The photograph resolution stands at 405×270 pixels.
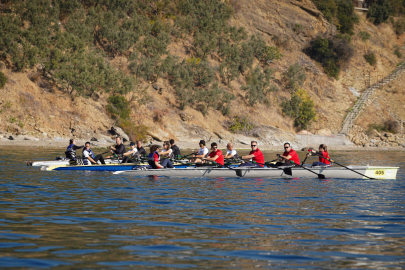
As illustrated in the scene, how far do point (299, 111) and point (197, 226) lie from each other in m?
57.1

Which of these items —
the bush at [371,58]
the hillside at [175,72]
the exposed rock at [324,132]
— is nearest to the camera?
the hillside at [175,72]

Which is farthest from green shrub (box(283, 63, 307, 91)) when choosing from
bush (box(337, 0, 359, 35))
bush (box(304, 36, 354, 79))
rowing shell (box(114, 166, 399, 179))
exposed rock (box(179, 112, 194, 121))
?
rowing shell (box(114, 166, 399, 179))

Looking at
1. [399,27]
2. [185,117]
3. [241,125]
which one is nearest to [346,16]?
[399,27]

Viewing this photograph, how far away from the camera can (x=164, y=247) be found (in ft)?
26.9

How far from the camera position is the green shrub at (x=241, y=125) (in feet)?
184

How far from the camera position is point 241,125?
5678 cm

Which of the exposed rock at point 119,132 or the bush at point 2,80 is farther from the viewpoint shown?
the exposed rock at point 119,132

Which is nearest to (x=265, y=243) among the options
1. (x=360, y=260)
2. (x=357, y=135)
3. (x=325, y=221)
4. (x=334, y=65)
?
(x=360, y=260)

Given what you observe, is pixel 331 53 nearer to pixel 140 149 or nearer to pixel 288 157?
pixel 140 149

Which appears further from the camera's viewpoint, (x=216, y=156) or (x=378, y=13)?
(x=378, y=13)

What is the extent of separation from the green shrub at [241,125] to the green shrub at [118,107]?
1306 cm

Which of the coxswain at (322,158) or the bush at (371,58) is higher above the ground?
the bush at (371,58)

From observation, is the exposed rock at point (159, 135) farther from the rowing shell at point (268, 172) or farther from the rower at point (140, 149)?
the rowing shell at point (268, 172)

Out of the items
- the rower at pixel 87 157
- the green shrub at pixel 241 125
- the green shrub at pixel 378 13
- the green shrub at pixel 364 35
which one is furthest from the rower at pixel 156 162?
the green shrub at pixel 378 13
